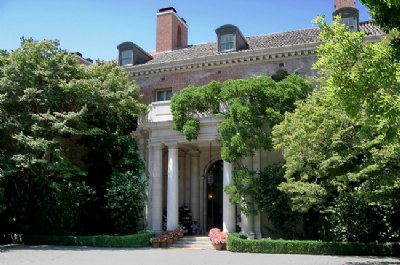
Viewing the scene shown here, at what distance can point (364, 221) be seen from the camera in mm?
17641

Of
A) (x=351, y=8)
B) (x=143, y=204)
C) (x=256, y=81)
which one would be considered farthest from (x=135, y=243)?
(x=351, y=8)

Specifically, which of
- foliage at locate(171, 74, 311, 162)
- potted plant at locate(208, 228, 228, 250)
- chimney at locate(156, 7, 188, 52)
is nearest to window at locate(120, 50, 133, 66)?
chimney at locate(156, 7, 188, 52)

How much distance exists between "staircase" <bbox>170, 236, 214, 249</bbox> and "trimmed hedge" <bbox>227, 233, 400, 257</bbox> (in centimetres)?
234

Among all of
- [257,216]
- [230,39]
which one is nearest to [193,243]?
[257,216]

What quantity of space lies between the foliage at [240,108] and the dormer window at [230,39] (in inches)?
281

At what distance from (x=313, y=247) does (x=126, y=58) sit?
19.8m

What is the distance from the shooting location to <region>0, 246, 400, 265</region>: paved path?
14.7m

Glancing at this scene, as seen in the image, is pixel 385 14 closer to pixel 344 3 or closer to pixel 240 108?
pixel 240 108

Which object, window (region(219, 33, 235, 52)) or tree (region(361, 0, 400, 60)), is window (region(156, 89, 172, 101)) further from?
tree (region(361, 0, 400, 60))

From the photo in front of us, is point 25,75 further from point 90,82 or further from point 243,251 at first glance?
point 243,251

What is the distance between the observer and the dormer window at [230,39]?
28.0 metres

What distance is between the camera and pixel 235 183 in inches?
814

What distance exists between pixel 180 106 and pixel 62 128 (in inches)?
231

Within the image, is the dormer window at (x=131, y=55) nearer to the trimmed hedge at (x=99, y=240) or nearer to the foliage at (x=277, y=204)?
the trimmed hedge at (x=99, y=240)
